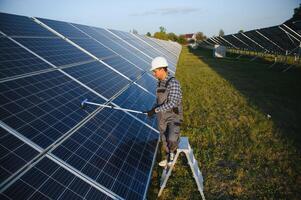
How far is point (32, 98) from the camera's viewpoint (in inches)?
190

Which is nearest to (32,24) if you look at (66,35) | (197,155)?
(66,35)

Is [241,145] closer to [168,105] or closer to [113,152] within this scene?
[168,105]

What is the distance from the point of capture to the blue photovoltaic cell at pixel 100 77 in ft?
22.7

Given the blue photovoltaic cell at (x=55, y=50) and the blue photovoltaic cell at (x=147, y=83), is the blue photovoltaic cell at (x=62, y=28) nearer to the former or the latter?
the blue photovoltaic cell at (x=55, y=50)

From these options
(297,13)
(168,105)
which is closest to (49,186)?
(168,105)

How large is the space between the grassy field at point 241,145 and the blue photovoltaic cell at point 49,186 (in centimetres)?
263

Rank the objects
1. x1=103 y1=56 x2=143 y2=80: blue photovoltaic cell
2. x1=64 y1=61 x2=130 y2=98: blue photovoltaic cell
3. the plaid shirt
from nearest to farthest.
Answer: the plaid shirt < x1=64 y1=61 x2=130 y2=98: blue photovoltaic cell < x1=103 y1=56 x2=143 y2=80: blue photovoltaic cell

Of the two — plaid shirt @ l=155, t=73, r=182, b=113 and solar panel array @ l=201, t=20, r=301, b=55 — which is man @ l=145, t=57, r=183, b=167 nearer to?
plaid shirt @ l=155, t=73, r=182, b=113

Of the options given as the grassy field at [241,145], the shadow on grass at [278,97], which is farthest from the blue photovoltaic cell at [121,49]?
the shadow on grass at [278,97]

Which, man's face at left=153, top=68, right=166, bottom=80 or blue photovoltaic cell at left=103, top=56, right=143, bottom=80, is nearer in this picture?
man's face at left=153, top=68, right=166, bottom=80

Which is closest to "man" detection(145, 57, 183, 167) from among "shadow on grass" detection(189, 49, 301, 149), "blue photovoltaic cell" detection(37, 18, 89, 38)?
"shadow on grass" detection(189, 49, 301, 149)

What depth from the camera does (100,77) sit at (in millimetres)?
7801

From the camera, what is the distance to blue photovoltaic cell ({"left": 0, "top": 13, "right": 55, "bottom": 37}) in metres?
7.88

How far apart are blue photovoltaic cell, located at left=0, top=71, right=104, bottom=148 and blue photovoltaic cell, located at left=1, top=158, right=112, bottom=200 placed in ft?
1.53
